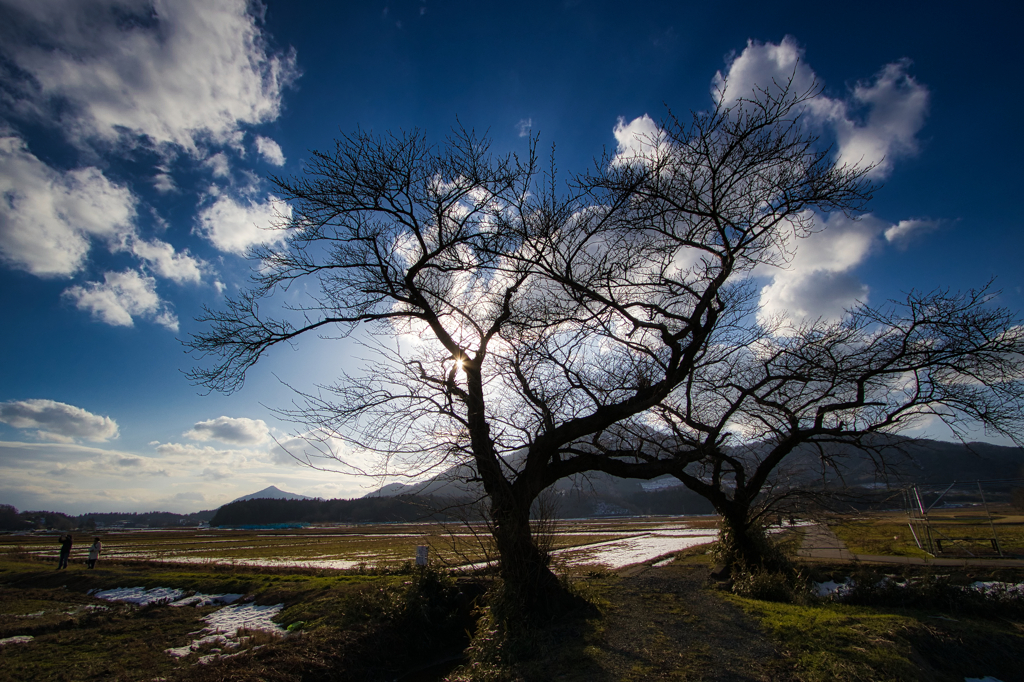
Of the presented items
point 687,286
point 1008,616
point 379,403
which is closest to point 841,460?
point 1008,616

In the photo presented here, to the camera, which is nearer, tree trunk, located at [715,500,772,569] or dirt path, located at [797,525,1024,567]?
tree trunk, located at [715,500,772,569]

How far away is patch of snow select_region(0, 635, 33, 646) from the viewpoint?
32.9ft

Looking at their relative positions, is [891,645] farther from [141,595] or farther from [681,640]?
[141,595]

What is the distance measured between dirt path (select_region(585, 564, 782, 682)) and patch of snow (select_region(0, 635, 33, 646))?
13.7 m

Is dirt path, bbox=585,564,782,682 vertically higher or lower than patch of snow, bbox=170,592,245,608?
higher

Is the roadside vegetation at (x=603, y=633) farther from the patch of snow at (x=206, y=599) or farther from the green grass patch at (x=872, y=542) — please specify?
the patch of snow at (x=206, y=599)

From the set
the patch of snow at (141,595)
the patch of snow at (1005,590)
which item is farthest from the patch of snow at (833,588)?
the patch of snow at (141,595)

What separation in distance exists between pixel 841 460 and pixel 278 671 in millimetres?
12593

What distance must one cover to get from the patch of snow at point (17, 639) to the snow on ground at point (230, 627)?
3.53m

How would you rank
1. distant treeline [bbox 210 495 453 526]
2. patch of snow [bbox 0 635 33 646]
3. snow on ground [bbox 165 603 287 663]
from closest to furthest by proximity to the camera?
snow on ground [bbox 165 603 287 663] → patch of snow [bbox 0 635 33 646] → distant treeline [bbox 210 495 453 526]

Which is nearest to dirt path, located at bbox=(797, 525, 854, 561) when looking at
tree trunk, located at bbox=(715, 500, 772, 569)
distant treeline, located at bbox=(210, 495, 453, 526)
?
tree trunk, located at bbox=(715, 500, 772, 569)

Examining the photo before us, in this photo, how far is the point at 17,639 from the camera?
10312 millimetres

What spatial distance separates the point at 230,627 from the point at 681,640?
11169 millimetres

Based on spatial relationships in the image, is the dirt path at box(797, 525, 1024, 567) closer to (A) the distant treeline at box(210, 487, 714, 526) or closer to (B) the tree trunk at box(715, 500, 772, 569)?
(B) the tree trunk at box(715, 500, 772, 569)
